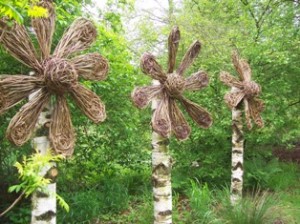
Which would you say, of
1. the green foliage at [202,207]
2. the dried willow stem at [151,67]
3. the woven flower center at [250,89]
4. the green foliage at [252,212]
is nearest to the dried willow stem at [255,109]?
the woven flower center at [250,89]

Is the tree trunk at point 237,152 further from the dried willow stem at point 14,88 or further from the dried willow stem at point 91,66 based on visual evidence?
the dried willow stem at point 14,88

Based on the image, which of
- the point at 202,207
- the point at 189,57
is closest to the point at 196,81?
the point at 189,57

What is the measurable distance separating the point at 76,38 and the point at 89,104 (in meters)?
0.55

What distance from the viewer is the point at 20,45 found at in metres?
2.74

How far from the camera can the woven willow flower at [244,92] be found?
557 centimetres

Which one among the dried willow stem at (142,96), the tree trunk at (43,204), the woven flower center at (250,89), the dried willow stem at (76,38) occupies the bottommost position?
the tree trunk at (43,204)

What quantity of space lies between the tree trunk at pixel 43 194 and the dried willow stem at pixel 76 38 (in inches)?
17.7

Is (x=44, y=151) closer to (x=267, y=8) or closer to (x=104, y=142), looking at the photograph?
(x=104, y=142)

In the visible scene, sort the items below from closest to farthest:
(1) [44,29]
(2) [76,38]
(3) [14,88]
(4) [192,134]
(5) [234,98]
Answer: (3) [14,88]
(1) [44,29]
(2) [76,38]
(5) [234,98]
(4) [192,134]

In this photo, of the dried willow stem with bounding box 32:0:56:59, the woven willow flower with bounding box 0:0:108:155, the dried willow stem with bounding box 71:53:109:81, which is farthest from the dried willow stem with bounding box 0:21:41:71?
the dried willow stem with bounding box 71:53:109:81

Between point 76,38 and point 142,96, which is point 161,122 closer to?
point 142,96

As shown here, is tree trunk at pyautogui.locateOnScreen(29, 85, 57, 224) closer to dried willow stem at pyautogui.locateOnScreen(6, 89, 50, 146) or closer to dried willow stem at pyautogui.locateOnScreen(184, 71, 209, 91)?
dried willow stem at pyautogui.locateOnScreen(6, 89, 50, 146)

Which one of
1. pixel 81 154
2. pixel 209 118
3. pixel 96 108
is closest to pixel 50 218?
pixel 96 108

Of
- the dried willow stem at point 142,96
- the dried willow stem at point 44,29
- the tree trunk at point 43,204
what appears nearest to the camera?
the tree trunk at point 43,204
